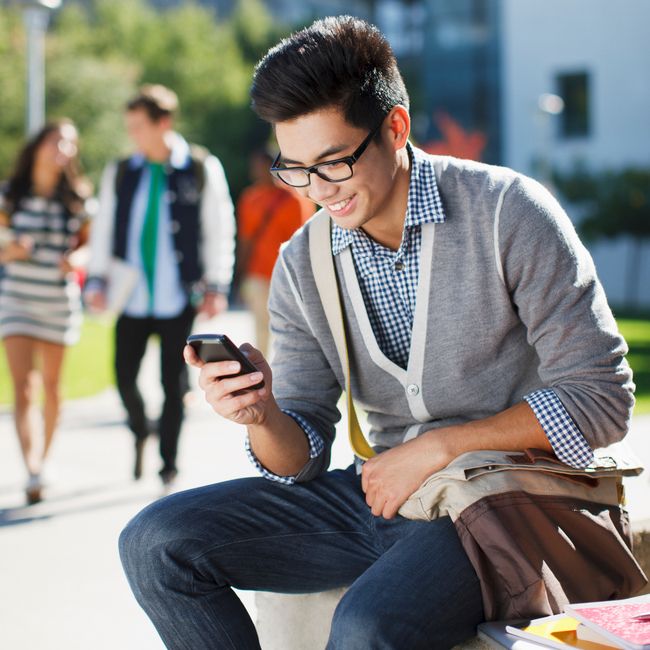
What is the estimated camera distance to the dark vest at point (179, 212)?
6836 mm

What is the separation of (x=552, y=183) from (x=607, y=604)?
3560 centimetres

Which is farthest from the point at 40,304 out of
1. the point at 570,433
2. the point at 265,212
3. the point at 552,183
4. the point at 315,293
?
the point at 552,183

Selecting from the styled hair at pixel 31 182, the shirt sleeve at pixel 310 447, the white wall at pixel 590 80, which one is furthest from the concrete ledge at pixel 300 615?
the white wall at pixel 590 80

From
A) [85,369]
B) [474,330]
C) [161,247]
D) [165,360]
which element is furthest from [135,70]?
[474,330]

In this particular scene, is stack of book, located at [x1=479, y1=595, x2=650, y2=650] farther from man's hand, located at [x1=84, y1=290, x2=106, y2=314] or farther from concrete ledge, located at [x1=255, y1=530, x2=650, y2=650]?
man's hand, located at [x1=84, y1=290, x2=106, y2=314]

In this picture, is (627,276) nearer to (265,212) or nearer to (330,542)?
(265,212)

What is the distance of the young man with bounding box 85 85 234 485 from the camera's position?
679 cm

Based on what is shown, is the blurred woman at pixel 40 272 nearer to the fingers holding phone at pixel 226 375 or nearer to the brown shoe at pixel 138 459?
the brown shoe at pixel 138 459

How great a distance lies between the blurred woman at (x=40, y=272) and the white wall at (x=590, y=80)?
31.3 m

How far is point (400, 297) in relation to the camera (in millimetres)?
2979

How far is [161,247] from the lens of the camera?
6.91 m

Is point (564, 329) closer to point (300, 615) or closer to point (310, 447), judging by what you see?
point (310, 447)

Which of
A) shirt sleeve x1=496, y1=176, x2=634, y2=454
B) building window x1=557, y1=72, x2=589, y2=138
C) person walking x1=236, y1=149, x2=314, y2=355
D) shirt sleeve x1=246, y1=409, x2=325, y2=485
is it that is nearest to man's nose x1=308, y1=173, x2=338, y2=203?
shirt sleeve x1=496, y1=176, x2=634, y2=454

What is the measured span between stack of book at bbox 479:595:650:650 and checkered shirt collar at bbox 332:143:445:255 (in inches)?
40.1
